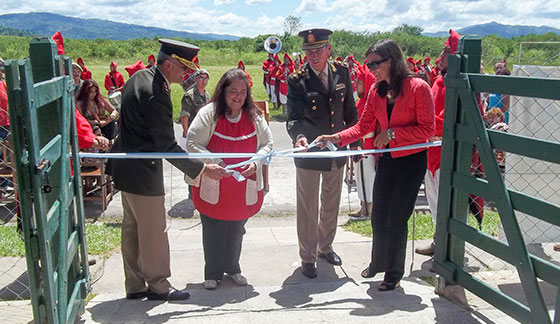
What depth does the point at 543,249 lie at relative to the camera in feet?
18.0

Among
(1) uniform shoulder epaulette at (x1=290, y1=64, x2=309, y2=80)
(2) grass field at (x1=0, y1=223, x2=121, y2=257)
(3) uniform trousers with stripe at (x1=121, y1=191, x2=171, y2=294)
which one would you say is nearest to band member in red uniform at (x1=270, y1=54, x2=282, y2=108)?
(2) grass field at (x1=0, y1=223, x2=121, y2=257)

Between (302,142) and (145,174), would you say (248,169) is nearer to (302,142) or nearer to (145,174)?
(302,142)

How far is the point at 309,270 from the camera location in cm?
485

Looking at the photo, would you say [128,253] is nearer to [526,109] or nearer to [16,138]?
[16,138]

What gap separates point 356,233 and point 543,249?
2104 millimetres

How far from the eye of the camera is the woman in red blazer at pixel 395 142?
3938 mm

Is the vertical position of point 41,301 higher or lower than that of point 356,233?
higher

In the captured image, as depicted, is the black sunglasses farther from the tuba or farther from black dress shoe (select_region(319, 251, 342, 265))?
the tuba

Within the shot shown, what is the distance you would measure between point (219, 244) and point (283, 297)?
75 cm

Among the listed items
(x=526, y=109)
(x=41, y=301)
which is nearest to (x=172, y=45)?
(x=41, y=301)

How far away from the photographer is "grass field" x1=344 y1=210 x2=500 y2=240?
6141 mm

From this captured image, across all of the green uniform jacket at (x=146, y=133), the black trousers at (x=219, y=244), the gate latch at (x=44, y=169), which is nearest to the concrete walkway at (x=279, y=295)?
the black trousers at (x=219, y=244)

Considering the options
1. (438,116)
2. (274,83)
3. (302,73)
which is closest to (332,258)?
(438,116)

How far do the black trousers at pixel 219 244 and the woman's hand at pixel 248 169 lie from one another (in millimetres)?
478
